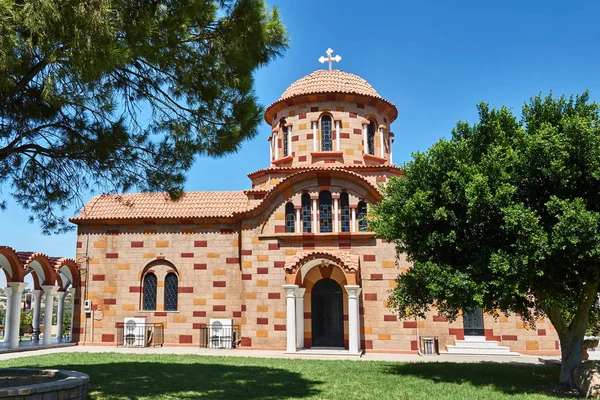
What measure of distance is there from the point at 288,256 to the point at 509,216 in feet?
33.2

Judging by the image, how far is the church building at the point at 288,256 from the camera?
18312 millimetres

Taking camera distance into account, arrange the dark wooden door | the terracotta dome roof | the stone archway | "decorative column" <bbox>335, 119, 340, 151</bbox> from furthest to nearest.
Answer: the terracotta dome roof, "decorative column" <bbox>335, 119, 340, 151</bbox>, the dark wooden door, the stone archway

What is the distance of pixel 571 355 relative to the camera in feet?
37.8

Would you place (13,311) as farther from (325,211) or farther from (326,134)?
(326,134)

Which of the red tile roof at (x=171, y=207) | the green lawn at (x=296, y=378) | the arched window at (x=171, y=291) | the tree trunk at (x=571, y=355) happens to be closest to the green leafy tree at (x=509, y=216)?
the tree trunk at (x=571, y=355)

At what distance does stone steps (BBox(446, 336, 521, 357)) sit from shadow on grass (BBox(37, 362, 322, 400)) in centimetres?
747

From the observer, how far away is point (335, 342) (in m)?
19.3

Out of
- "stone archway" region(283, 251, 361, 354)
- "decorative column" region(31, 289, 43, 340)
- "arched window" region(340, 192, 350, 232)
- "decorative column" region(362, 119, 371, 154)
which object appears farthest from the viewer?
"decorative column" region(31, 289, 43, 340)

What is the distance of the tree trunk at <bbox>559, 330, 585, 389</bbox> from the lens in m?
11.5

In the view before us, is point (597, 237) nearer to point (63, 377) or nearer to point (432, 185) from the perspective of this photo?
point (432, 185)

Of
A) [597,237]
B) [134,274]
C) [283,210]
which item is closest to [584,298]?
[597,237]

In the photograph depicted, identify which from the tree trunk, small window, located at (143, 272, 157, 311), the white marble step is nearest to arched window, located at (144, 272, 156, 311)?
small window, located at (143, 272, 157, 311)

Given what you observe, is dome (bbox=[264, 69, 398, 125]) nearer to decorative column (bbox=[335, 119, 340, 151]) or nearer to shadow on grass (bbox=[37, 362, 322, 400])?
decorative column (bbox=[335, 119, 340, 151])

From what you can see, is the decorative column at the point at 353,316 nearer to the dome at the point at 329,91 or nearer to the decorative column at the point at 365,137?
the decorative column at the point at 365,137
